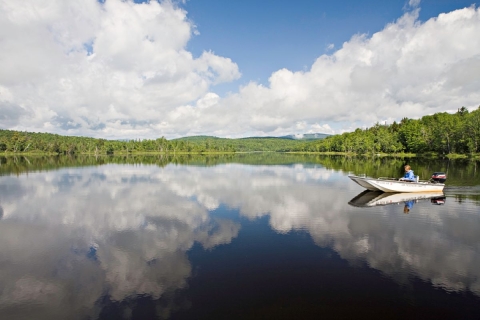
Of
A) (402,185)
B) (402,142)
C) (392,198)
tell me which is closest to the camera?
(392,198)

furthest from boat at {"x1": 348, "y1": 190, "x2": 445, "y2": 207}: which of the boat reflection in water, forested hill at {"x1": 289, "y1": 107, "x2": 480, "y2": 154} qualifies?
forested hill at {"x1": 289, "y1": 107, "x2": 480, "y2": 154}

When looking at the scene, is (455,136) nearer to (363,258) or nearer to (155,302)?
(363,258)

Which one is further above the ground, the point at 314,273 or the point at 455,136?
the point at 455,136

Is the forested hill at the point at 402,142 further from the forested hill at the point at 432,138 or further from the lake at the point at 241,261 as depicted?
the lake at the point at 241,261

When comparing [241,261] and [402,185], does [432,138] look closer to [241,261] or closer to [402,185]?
[402,185]

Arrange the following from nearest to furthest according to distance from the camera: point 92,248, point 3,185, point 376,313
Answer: point 376,313 < point 92,248 < point 3,185

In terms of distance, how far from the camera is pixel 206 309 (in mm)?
8930

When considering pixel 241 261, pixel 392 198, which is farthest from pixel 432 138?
pixel 241 261

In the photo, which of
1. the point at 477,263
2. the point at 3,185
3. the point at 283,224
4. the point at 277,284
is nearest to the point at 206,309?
the point at 277,284

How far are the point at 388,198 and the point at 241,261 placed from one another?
19447 mm

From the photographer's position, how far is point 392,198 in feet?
85.9

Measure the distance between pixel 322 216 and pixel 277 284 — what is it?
10388mm

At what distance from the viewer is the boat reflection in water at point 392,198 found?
23938 millimetres

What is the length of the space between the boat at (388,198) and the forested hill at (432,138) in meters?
80.4
